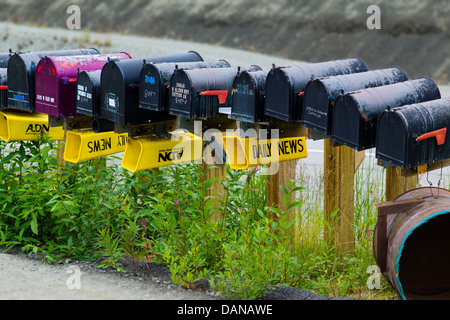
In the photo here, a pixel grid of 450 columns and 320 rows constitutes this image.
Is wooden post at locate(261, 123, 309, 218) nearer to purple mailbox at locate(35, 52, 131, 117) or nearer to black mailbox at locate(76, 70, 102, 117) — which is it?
black mailbox at locate(76, 70, 102, 117)

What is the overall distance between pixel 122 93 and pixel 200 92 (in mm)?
564

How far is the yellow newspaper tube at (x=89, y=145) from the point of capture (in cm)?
568

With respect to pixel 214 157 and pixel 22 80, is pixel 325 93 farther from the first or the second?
pixel 22 80

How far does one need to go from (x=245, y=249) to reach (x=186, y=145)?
127 cm

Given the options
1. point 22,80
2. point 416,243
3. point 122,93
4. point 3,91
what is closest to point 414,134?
point 416,243

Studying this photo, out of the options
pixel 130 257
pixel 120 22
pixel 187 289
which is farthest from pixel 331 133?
pixel 120 22

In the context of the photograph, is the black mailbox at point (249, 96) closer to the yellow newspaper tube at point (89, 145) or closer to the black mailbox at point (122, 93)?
the black mailbox at point (122, 93)

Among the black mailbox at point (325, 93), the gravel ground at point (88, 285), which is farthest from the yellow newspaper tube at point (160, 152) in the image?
the black mailbox at point (325, 93)

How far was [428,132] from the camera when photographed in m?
4.21

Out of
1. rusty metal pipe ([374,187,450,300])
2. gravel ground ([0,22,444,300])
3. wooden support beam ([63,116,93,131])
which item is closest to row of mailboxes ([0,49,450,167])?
wooden support beam ([63,116,93,131])

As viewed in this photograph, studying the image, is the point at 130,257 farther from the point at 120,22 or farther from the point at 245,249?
the point at 120,22

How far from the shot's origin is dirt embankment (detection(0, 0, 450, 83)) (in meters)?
21.8


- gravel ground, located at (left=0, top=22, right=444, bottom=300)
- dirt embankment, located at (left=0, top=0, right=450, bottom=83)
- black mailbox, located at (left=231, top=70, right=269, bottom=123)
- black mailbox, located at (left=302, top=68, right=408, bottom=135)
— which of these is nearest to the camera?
gravel ground, located at (left=0, top=22, right=444, bottom=300)

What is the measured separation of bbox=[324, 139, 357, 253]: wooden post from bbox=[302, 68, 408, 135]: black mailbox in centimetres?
64
